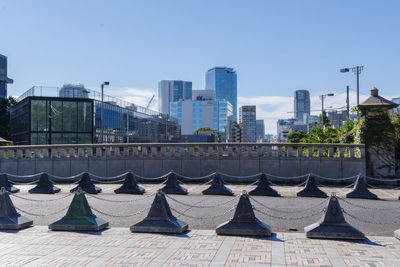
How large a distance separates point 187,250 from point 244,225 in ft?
6.18

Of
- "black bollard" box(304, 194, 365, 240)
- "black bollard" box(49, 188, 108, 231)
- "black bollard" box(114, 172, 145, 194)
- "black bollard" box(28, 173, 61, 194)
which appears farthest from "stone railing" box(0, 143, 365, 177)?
"black bollard" box(304, 194, 365, 240)

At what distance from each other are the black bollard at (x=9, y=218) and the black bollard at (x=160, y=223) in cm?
294

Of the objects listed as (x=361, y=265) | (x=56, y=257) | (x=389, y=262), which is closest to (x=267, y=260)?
(x=361, y=265)

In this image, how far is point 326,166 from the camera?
19.1m

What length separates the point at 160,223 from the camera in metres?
9.74

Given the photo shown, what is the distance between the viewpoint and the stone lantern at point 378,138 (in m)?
19.1

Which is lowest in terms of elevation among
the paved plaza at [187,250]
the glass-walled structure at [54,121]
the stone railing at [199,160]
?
the paved plaza at [187,250]

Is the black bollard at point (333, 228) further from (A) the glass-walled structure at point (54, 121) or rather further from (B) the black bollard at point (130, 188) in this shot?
(A) the glass-walled structure at point (54, 121)

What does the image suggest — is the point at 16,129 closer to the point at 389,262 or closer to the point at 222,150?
the point at 222,150

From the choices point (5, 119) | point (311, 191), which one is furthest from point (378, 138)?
point (5, 119)

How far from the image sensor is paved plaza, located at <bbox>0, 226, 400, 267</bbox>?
23.7ft

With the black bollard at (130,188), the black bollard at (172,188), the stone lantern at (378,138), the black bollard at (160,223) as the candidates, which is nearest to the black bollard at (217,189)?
the black bollard at (172,188)

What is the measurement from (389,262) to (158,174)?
14425 mm

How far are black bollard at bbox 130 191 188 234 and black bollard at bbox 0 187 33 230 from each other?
2.94 m
